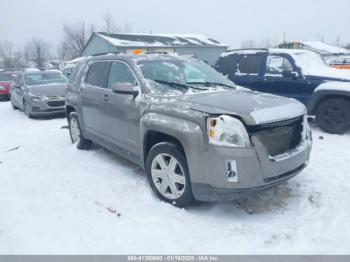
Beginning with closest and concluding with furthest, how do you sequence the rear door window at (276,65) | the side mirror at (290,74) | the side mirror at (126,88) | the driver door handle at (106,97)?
the side mirror at (126,88)
the driver door handle at (106,97)
the side mirror at (290,74)
the rear door window at (276,65)

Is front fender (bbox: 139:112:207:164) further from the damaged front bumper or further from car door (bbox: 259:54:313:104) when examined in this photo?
car door (bbox: 259:54:313:104)

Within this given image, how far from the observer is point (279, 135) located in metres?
3.41

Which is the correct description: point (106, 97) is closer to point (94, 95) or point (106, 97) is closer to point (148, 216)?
point (94, 95)

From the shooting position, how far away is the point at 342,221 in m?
3.30

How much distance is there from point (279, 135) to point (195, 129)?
948mm

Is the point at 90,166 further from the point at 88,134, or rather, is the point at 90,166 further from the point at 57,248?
the point at 57,248

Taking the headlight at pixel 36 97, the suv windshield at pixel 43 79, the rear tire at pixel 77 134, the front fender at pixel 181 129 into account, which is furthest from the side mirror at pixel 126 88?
the suv windshield at pixel 43 79

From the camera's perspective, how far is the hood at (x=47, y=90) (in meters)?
10.3

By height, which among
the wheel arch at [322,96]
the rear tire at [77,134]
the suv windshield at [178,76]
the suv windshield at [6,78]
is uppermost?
the suv windshield at [178,76]

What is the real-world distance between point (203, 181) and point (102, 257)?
121cm

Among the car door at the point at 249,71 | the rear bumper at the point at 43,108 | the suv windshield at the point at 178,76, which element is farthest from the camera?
the rear bumper at the point at 43,108

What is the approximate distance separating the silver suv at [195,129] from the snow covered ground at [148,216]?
36 cm

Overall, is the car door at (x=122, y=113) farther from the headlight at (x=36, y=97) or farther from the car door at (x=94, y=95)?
the headlight at (x=36, y=97)

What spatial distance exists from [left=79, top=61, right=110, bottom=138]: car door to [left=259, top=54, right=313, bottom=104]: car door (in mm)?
4042
